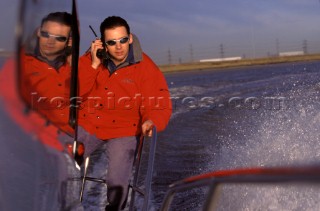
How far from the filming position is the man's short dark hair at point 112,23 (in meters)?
3.16

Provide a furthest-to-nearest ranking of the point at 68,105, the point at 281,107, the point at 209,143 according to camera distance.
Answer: the point at 281,107
the point at 209,143
the point at 68,105

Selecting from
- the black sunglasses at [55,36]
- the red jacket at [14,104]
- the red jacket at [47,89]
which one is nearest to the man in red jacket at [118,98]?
the red jacket at [47,89]

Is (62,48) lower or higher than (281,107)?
higher

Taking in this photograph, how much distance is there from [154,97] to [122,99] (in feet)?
0.66

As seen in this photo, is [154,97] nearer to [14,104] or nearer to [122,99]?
[122,99]

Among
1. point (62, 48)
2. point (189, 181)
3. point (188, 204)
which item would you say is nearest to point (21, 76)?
point (62, 48)

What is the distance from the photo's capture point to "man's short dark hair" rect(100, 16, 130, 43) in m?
3.16

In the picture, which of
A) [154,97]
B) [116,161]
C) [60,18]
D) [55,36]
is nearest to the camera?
[55,36]

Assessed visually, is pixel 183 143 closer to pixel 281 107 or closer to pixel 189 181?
pixel 281 107

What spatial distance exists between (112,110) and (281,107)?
7.88 metres

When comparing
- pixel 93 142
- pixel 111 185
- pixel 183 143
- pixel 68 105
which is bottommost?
pixel 183 143

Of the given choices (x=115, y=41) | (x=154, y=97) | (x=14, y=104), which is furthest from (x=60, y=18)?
(x=154, y=97)

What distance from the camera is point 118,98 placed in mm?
3320

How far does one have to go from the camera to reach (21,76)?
113cm
